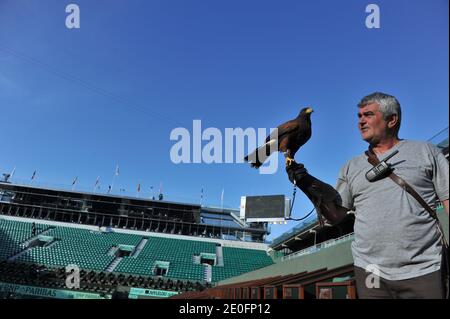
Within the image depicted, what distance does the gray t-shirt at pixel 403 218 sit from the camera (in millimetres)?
1642

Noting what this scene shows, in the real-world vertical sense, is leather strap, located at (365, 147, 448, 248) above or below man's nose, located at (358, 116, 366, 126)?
below

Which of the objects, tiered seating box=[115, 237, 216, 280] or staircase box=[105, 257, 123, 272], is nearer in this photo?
staircase box=[105, 257, 123, 272]

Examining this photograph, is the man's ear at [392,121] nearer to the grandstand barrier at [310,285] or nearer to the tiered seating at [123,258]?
the grandstand barrier at [310,285]

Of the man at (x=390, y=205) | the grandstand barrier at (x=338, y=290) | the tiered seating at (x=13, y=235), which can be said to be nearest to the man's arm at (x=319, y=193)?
the man at (x=390, y=205)

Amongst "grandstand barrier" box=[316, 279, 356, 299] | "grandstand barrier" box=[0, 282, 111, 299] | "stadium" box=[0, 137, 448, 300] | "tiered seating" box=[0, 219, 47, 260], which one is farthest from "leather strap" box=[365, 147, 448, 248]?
"tiered seating" box=[0, 219, 47, 260]

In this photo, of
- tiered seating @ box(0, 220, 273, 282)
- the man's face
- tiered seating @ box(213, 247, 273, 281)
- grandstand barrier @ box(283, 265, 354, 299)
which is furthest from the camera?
tiered seating @ box(213, 247, 273, 281)

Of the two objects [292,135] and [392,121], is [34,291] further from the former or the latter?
[392,121]

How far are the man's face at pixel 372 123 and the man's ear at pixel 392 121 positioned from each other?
0.02 meters

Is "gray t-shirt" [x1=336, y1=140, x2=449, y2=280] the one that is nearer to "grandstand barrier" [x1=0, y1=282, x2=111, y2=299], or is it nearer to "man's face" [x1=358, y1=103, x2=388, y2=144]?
"man's face" [x1=358, y1=103, x2=388, y2=144]

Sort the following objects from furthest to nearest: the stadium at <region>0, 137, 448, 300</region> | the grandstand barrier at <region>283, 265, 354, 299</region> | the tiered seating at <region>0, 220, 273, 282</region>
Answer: the tiered seating at <region>0, 220, 273, 282</region> < the stadium at <region>0, 137, 448, 300</region> < the grandstand barrier at <region>283, 265, 354, 299</region>

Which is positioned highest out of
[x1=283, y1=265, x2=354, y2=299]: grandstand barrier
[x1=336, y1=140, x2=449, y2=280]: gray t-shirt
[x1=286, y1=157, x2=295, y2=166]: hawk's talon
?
[x1=286, y1=157, x2=295, y2=166]: hawk's talon

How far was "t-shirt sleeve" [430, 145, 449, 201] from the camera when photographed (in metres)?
1.66
